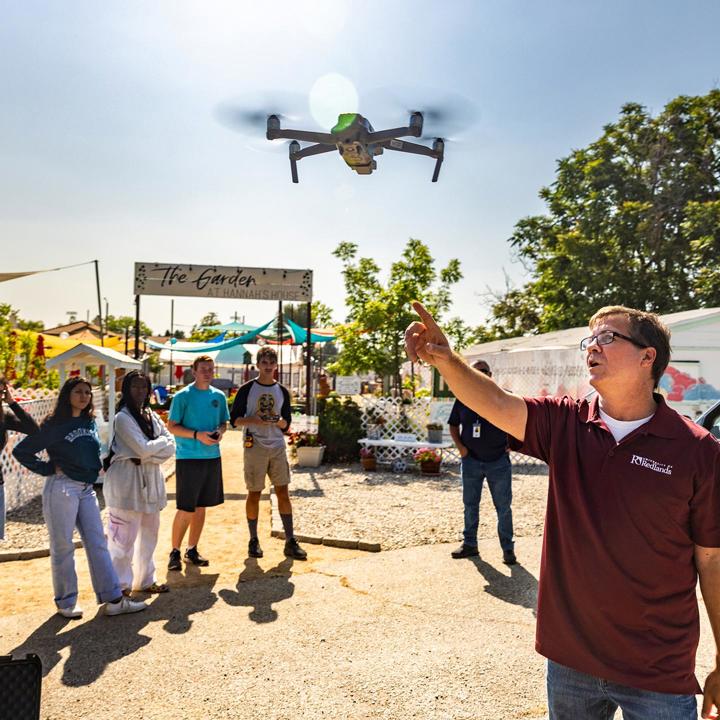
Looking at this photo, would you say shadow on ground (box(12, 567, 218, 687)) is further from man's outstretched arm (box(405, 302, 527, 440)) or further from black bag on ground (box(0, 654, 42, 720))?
man's outstretched arm (box(405, 302, 527, 440))

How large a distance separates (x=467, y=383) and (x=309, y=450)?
387 inches

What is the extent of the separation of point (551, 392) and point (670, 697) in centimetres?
1301

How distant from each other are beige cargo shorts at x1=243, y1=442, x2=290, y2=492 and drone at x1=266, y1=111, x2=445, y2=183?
102 inches

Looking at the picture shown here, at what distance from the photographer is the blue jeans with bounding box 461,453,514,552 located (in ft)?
18.6

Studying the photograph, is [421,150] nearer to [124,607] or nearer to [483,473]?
[483,473]

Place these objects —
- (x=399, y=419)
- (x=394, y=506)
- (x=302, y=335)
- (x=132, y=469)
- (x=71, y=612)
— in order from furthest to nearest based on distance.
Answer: (x=302, y=335) → (x=399, y=419) → (x=394, y=506) → (x=132, y=469) → (x=71, y=612)

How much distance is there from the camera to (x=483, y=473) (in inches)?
229

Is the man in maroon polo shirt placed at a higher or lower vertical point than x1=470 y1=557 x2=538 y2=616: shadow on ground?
higher

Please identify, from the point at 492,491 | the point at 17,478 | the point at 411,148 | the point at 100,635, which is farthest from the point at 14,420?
the point at 492,491

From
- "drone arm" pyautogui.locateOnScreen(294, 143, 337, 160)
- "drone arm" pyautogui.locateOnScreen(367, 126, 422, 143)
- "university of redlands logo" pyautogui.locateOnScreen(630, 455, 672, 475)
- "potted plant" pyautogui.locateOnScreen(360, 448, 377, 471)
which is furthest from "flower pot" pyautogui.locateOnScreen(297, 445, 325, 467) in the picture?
"university of redlands logo" pyautogui.locateOnScreen(630, 455, 672, 475)

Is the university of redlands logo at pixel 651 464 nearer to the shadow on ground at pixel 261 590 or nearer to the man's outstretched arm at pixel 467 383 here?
the man's outstretched arm at pixel 467 383

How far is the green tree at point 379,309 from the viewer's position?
1656cm

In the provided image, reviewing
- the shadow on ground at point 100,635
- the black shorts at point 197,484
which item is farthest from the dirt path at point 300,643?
the black shorts at point 197,484

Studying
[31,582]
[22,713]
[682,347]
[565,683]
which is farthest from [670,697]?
[682,347]
